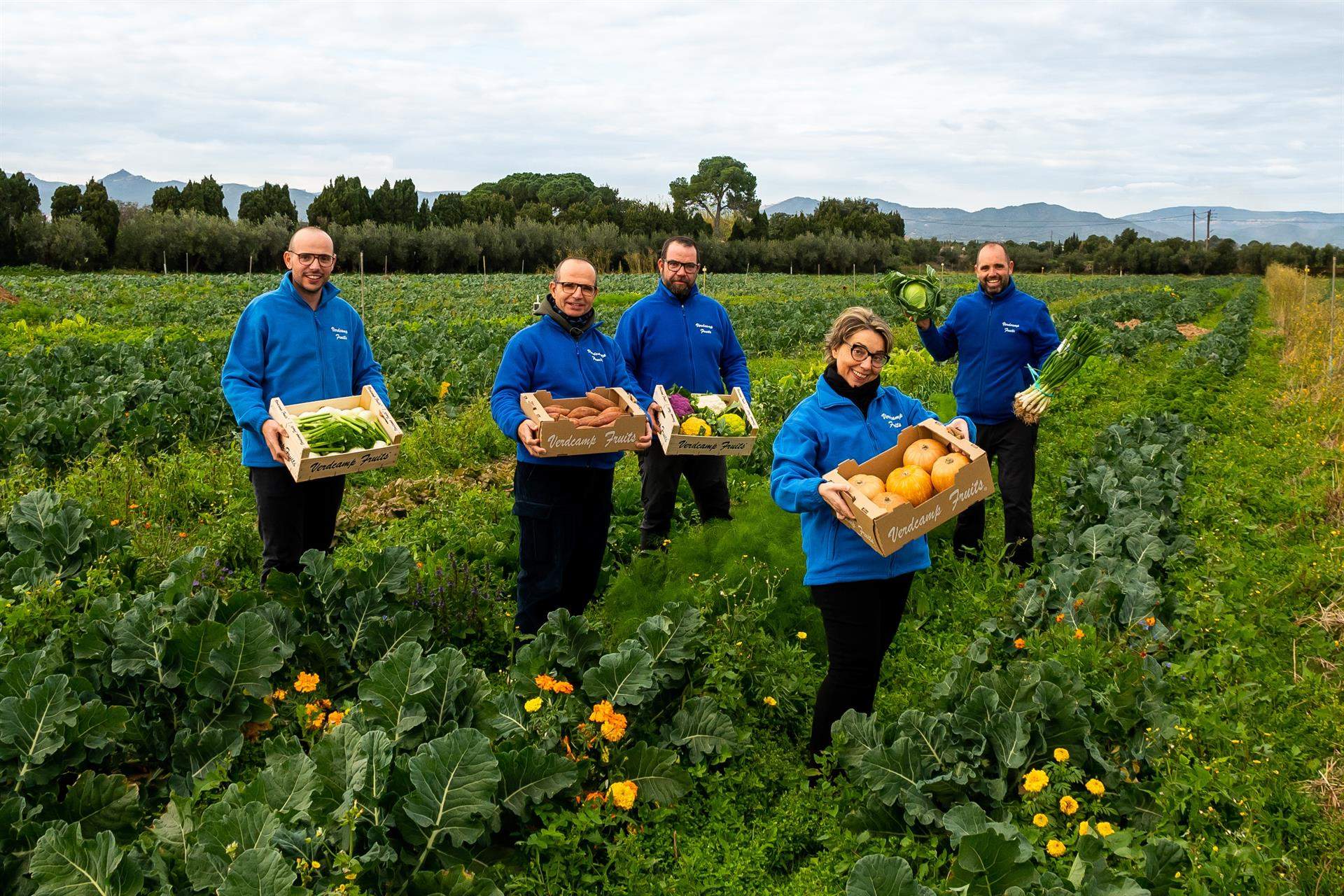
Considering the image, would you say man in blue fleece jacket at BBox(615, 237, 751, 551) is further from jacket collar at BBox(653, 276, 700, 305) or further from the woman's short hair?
the woman's short hair

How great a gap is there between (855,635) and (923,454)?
0.81 meters

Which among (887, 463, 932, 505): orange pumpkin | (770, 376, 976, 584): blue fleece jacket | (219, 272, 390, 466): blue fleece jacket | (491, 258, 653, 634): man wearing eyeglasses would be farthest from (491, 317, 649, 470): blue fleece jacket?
(887, 463, 932, 505): orange pumpkin

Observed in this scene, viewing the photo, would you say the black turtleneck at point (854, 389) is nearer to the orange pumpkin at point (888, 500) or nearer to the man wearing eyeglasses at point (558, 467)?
the orange pumpkin at point (888, 500)

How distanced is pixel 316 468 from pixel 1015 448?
13.9ft

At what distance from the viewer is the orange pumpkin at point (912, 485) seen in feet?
12.0

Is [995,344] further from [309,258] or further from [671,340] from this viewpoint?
[309,258]

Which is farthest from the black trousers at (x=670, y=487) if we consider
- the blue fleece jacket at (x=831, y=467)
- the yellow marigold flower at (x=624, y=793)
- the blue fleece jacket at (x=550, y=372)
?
the yellow marigold flower at (x=624, y=793)

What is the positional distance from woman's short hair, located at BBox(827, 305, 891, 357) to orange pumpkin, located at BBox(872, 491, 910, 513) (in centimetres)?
60

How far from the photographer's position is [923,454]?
3771 mm

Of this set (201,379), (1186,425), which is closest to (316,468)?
(201,379)

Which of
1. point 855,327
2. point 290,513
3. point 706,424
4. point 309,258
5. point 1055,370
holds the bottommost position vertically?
point 290,513

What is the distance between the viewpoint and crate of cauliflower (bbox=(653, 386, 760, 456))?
4.92 m

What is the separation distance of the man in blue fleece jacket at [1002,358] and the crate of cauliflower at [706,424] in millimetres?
1460

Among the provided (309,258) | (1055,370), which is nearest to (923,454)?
(1055,370)
